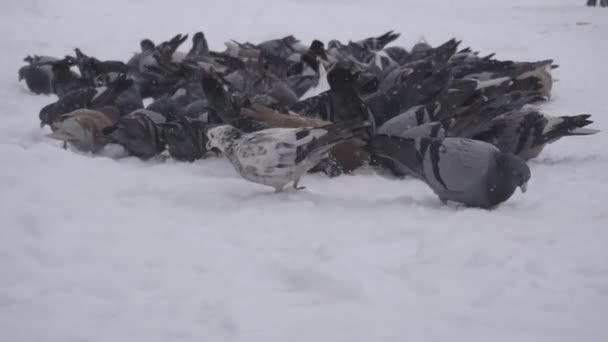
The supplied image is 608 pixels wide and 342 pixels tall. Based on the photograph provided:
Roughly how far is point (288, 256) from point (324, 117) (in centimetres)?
258

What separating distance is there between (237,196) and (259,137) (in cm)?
39

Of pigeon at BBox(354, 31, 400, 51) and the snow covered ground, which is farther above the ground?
pigeon at BBox(354, 31, 400, 51)

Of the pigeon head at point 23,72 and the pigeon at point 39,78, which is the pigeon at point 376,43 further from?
the pigeon head at point 23,72

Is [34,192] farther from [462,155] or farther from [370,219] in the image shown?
[462,155]

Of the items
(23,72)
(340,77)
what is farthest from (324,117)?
(23,72)

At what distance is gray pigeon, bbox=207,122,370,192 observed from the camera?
12.1 feet

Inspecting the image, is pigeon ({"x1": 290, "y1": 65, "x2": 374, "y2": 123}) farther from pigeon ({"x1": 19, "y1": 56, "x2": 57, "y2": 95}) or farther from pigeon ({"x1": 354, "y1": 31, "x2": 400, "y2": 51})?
pigeon ({"x1": 354, "y1": 31, "x2": 400, "y2": 51})

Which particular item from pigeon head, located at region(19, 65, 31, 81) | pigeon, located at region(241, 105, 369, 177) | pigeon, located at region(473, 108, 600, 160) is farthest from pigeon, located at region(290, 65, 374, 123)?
pigeon head, located at region(19, 65, 31, 81)

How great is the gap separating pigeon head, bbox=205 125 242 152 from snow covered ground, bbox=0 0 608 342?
25cm

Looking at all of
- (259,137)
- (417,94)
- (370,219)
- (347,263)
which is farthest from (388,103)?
(347,263)

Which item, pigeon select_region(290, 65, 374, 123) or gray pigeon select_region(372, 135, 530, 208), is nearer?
gray pigeon select_region(372, 135, 530, 208)

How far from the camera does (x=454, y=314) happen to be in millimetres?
2205

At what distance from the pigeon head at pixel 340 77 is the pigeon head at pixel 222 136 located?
95cm

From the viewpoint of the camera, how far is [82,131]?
5035mm
